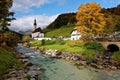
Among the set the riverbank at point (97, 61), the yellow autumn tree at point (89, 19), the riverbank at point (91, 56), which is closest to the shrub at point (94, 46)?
the riverbank at point (91, 56)

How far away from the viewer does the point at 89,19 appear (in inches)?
2835

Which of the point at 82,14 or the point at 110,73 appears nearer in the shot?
the point at 110,73

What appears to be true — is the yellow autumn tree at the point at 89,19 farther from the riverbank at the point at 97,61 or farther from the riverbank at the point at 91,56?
the riverbank at the point at 97,61

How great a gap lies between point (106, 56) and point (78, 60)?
825cm

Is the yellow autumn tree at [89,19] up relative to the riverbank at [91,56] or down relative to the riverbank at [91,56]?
up

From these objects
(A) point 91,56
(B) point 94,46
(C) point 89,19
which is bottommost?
(A) point 91,56

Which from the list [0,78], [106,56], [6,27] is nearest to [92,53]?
[106,56]

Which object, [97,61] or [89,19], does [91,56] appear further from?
[89,19]

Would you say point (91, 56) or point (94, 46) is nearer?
point (91, 56)

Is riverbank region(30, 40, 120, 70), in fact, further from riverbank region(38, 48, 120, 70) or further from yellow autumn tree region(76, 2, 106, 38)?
yellow autumn tree region(76, 2, 106, 38)

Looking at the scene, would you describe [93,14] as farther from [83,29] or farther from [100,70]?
[100,70]

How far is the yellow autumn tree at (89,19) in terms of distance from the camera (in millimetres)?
71562

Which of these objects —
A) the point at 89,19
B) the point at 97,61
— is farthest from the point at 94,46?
the point at 97,61

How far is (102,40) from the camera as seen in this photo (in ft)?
242
